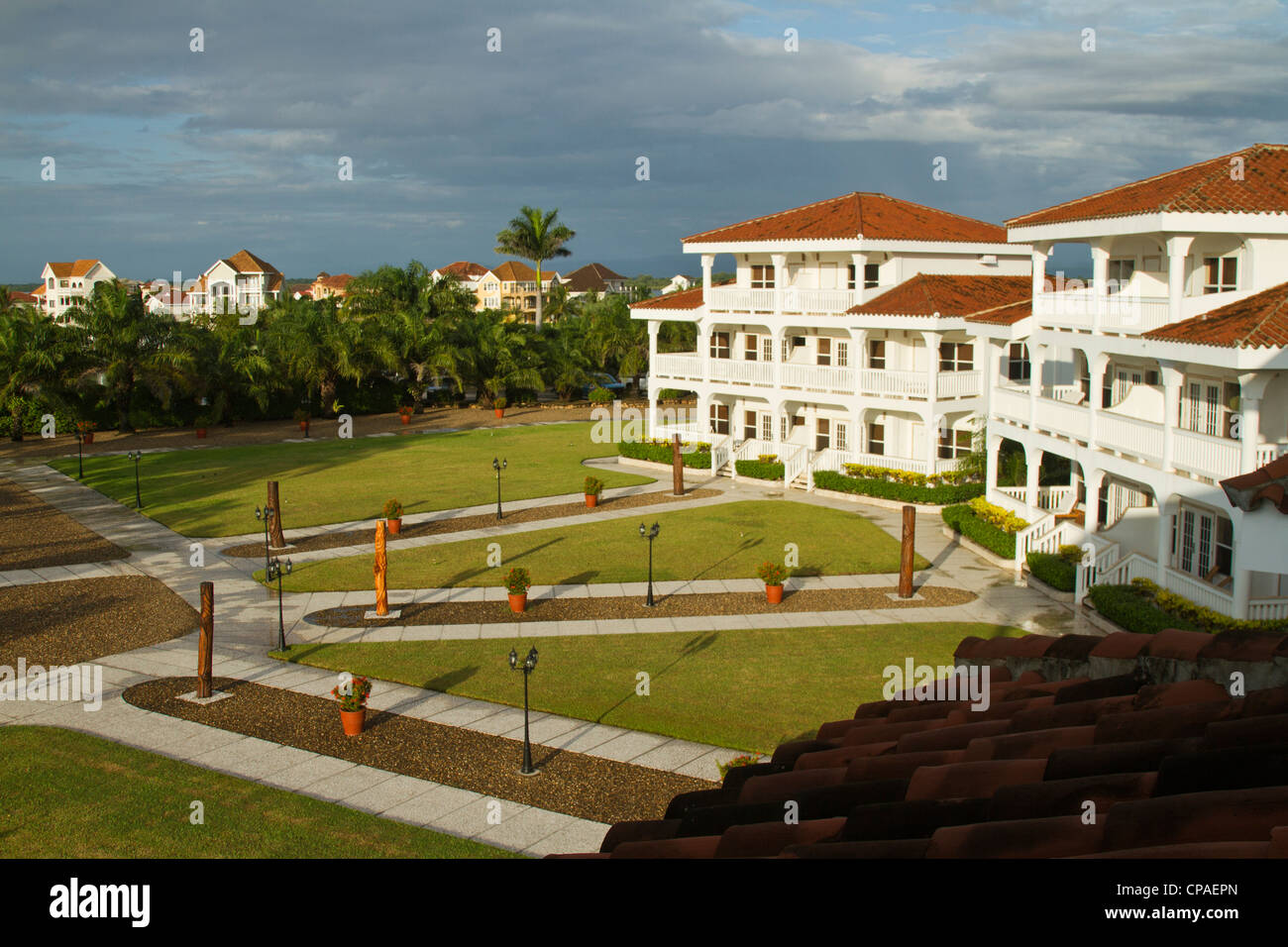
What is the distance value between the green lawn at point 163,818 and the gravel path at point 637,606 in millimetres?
8396

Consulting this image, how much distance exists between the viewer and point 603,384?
2813 inches

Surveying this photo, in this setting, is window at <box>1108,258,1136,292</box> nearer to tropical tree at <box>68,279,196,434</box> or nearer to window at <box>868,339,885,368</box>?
window at <box>868,339,885,368</box>

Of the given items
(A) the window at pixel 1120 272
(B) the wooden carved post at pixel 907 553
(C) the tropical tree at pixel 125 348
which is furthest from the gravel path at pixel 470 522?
(C) the tropical tree at pixel 125 348

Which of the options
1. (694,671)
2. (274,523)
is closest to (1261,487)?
(694,671)

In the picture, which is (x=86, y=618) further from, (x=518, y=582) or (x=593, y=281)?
(x=593, y=281)

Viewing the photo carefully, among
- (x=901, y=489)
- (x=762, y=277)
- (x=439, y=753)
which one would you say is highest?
(x=762, y=277)

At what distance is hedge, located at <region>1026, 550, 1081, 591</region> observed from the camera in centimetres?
2575

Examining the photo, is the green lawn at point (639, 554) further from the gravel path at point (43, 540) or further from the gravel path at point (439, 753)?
the gravel path at point (439, 753)

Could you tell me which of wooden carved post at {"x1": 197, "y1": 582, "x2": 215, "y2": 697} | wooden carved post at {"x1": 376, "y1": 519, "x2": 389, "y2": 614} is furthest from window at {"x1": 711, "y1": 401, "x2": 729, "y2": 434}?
wooden carved post at {"x1": 197, "y1": 582, "x2": 215, "y2": 697}

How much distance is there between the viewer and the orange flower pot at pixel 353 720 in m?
17.4

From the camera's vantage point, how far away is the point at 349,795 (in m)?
15.2

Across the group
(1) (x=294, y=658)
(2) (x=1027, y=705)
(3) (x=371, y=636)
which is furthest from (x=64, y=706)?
(2) (x=1027, y=705)

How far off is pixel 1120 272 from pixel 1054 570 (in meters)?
8.22
